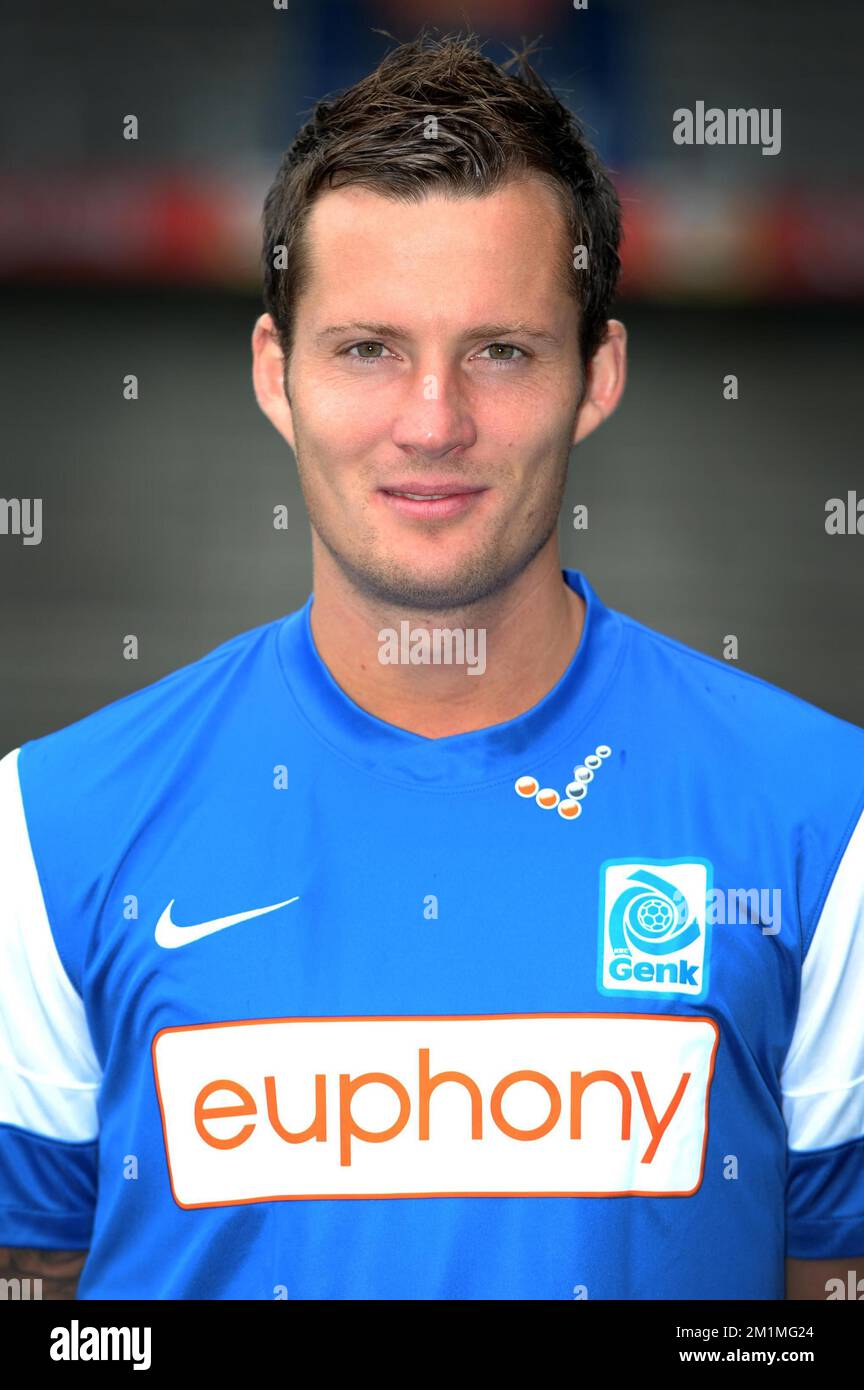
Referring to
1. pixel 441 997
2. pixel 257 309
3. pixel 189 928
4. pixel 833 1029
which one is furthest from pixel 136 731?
pixel 257 309

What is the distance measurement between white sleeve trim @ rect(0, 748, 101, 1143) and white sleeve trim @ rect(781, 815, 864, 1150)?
0.78 meters

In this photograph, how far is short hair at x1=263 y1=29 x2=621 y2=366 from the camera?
1771mm

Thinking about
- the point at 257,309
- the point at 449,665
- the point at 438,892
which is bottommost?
the point at 438,892

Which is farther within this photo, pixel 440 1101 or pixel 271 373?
pixel 271 373

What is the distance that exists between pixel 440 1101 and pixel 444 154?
3.29 feet

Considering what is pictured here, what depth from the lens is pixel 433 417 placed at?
170 cm

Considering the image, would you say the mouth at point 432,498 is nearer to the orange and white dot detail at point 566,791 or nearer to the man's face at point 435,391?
the man's face at point 435,391

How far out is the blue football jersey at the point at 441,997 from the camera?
171cm

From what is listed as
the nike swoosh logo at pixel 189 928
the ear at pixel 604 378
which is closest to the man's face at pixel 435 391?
the ear at pixel 604 378

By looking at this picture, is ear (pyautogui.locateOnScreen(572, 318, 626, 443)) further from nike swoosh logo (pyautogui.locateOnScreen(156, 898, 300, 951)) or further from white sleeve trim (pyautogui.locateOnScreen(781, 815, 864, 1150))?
nike swoosh logo (pyautogui.locateOnScreen(156, 898, 300, 951))

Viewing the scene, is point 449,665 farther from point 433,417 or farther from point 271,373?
point 271,373

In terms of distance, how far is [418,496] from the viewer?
5.66 feet

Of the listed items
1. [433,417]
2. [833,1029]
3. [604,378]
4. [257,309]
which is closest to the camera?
[433,417]

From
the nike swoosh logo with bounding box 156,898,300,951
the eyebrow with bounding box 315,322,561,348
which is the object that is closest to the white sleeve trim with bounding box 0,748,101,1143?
the nike swoosh logo with bounding box 156,898,300,951
